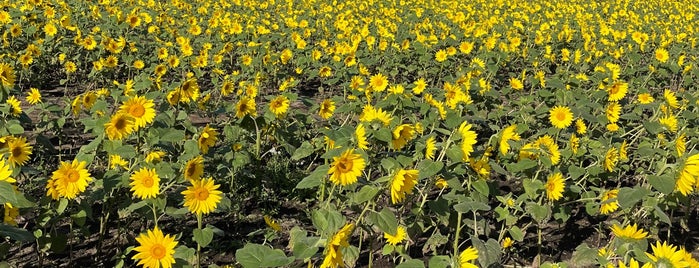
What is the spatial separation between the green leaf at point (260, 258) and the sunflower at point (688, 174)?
6.05 ft

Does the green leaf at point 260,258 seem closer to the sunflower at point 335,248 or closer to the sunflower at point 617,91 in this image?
the sunflower at point 335,248

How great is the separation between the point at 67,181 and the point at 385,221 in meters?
1.51

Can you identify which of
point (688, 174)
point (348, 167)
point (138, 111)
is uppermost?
point (138, 111)

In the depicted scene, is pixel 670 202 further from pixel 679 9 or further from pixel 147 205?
pixel 679 9

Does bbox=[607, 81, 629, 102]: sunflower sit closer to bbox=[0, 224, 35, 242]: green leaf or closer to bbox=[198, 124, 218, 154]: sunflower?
bbox=[198, 124, 218, 154]: sunflower

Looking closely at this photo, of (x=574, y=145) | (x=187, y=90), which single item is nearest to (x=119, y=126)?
(x=187, y=90)

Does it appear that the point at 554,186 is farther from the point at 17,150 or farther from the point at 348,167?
the point at 17,150

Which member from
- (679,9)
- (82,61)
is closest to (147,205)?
(82,61)

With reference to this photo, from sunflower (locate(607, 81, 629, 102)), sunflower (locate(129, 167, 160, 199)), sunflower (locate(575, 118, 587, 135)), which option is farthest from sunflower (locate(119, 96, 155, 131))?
sunflower (locate(607, 81, 629, 102))

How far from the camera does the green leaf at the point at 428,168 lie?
238 cm

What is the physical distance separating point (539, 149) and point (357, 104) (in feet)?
5.61

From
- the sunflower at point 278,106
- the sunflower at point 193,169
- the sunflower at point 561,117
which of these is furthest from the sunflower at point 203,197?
the sunflower at point 561,117

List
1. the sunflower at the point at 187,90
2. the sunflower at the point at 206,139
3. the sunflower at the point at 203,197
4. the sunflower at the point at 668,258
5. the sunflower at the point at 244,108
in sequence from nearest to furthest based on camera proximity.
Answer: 1. the sunflower at the point at 668,258
2. the sunflower at the point at 203,197
3. the sunflower at the point at 206,139
4. the sunflower at the point at 187,90
5. the sunflower at the point at 244,108

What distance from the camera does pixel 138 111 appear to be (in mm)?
2881
